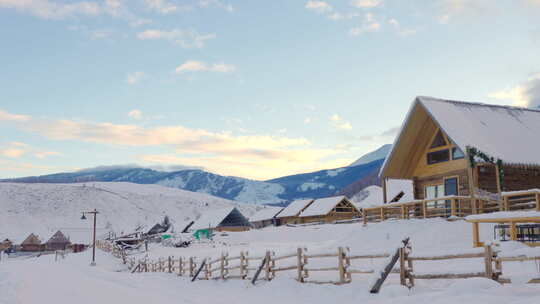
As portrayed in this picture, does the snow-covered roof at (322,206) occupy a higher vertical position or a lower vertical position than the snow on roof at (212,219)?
higher

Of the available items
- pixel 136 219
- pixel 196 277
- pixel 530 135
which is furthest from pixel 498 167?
pixel 136 219

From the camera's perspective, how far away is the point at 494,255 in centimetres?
1220

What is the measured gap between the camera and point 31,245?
106000 mm

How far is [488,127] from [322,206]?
42.7m

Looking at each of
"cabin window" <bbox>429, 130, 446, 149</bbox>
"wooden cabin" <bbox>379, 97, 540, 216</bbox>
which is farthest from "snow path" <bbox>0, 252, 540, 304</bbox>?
"cabin window" <bbox>429, 130, 446, 149</bbox>

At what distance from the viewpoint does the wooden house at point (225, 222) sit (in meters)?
85.4

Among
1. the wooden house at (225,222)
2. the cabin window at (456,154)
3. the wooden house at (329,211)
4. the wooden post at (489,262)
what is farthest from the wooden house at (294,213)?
the wooden post at (489,262)

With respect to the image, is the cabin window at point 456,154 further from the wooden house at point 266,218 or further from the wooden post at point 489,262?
the wooden house at point 266,218

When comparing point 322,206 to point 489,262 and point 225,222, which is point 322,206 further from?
point 489,262

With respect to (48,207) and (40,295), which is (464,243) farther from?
(48,207)

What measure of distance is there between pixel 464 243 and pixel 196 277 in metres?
13.3

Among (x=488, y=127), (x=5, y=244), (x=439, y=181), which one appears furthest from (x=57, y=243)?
(x=488, y=127)

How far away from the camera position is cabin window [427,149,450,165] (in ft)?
91.8

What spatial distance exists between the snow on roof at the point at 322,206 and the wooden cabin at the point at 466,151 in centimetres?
Result: 3663
